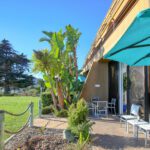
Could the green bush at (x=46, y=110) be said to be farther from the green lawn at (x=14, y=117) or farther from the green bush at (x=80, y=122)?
the green bush at (x=80, y=122)

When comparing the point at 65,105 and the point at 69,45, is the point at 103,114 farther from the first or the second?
the point at 69,45

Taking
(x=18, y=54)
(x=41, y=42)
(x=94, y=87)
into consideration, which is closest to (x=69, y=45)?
(x=41, y=42)

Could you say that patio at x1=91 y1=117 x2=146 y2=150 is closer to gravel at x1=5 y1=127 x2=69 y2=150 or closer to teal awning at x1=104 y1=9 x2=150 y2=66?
gravel at x1=5 y1=127 x2=69 y2=150

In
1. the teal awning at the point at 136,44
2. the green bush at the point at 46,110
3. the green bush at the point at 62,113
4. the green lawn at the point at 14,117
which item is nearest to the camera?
the teal awning at the point at 136,44

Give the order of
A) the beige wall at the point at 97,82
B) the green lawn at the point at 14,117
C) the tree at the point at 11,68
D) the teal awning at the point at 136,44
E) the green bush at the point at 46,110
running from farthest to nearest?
the tree at the point at 11,68 → the beige wall at the point at 97,82 → the green bush at the point at 46,110 → the green lawn at the point at 14,117 → the teal awning at the point at 136,44

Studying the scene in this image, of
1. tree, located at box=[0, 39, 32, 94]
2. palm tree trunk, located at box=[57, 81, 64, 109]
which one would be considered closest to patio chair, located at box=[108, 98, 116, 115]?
palm tree trunk, located at box=[57, 81, 64, 109]

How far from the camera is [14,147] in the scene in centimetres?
725

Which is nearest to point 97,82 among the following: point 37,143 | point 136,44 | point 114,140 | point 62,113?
point 62,113

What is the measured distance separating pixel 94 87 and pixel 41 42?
4.55 metres

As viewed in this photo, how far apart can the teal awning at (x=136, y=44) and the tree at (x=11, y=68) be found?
5126 cm

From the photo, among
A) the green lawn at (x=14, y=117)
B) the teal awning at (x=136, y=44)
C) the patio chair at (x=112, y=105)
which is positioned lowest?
the green lawn at (x=14, y=117)

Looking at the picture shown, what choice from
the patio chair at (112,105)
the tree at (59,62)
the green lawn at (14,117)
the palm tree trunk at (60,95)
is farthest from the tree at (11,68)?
the patio chair at (112,105)

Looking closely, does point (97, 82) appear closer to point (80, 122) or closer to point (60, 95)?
point (60, 95)

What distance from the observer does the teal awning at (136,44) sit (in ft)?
10.4
